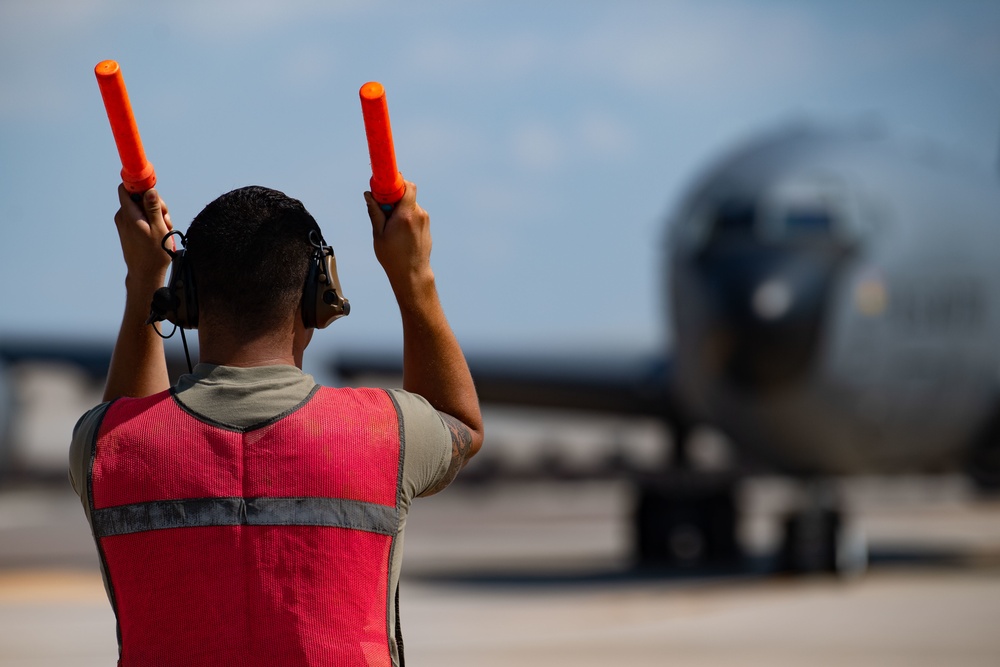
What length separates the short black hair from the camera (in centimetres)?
206

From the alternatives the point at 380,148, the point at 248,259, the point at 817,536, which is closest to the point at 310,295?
the point at 248,259

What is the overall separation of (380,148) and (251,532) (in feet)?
2.01

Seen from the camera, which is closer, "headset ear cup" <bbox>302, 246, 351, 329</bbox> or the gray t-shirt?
the gray t-shirt

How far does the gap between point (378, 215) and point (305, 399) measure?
331 millimetres

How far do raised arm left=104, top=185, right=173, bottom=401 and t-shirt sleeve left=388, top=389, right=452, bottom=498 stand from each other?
466mm

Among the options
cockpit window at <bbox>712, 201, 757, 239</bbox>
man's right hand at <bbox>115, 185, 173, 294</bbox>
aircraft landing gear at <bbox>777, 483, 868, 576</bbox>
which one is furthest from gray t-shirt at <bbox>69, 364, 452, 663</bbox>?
aircraft landing gear at <bbox>777, 483, 868, 576</bbox>

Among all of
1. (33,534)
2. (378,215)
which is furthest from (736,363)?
(33,534)

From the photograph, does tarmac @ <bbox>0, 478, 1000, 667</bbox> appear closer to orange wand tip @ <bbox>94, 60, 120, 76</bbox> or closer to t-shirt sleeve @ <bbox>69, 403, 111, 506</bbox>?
t-shirt sleeve @ <bbox>69, 403, 111, 506</bbox>

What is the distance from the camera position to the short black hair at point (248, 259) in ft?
6.77

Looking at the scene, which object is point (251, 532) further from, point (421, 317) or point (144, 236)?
point (144, 236)

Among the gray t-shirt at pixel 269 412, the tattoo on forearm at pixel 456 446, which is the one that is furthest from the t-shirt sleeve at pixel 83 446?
the tattoo on forearm at pixel 456 446

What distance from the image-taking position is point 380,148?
2.06 meters

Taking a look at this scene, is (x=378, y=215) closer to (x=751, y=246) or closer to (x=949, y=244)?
(x=751, y=246)

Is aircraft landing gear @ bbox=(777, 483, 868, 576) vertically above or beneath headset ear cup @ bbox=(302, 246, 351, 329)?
beneath
